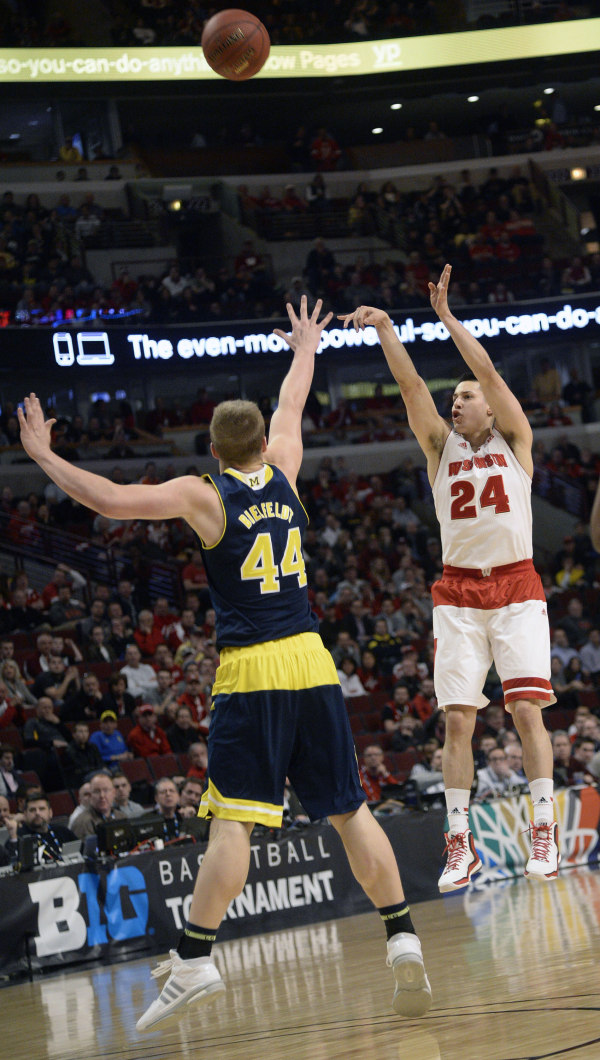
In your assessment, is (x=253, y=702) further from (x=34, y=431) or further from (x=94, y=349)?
(x=94, y=349)

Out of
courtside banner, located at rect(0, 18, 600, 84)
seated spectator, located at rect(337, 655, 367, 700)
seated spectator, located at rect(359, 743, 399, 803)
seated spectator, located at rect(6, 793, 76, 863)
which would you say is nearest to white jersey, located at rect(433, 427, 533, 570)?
seated spectator, located at rect(6, 793, 76, 863)

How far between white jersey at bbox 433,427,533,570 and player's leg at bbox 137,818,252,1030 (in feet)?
7.14

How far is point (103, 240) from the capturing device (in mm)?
26016

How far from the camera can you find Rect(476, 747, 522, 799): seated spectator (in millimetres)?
13992

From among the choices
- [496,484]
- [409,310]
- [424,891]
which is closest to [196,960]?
[496,484]

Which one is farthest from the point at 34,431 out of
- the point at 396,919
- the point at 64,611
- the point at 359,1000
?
the point at 64,611

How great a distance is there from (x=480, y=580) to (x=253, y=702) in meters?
1.84

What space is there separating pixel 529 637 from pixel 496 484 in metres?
0.83

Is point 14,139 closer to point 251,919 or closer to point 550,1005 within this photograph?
point 251,919

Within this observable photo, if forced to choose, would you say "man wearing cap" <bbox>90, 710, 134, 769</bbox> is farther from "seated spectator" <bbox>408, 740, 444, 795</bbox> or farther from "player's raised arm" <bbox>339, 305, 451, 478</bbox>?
"player's raised arm" <bbox>339, 305, 451, 478</bbox>

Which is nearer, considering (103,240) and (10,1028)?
(10,1028)

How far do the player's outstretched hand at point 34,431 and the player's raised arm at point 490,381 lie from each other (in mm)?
2226

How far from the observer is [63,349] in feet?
74.0

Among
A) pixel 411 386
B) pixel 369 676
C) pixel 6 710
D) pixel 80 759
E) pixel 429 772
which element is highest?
pixel 411 386
